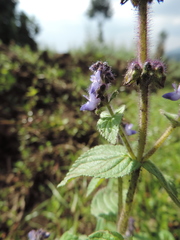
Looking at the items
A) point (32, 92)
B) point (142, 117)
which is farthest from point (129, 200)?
point (32, 92)

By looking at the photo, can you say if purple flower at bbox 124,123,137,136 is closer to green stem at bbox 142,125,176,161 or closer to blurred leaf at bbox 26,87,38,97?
green stem at bbox 142,125,176,161

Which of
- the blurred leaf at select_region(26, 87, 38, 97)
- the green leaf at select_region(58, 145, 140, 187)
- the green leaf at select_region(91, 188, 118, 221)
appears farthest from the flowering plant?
the blurred leaf at select_region(26, 87, 38, 97)

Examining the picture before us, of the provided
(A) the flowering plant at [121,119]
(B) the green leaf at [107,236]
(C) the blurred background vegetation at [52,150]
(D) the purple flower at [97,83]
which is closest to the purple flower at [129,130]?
(C) the blurred background vegetation at [52,150]

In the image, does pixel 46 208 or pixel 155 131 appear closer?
pixel 46 208

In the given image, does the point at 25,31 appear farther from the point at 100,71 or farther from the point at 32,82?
the point at 100,71

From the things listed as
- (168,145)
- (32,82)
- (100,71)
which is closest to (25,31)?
(32,82)

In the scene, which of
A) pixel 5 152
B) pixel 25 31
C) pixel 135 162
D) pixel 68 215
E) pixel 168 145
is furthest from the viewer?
pixel 25 31

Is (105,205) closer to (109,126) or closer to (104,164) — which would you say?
(104,164)
